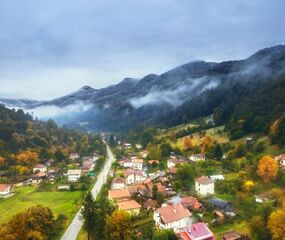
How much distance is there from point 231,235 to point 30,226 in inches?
859

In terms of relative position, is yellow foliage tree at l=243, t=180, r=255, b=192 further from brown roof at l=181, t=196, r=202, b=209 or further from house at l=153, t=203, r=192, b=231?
house at l=153, t=203, r=192, b=231

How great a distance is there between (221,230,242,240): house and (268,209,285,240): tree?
11.3ft

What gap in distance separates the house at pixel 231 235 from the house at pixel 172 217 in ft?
17.9

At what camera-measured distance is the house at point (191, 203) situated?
4475cm

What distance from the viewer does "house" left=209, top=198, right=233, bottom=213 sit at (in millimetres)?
42719

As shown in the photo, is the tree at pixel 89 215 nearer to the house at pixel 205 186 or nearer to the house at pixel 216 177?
the house at pixel 205 186

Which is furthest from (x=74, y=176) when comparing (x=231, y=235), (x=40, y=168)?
(x=231, y=235)

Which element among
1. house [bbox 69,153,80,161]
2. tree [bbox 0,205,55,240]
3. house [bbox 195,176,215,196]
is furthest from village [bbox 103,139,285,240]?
house [bbox 69,153,80,161]

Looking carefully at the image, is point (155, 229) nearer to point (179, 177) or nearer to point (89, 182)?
point (179, 177)

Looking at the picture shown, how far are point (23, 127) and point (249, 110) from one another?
231 feet

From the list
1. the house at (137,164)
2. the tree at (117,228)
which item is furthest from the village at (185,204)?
the house at (137,164)

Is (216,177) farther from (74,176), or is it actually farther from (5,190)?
(5,190)

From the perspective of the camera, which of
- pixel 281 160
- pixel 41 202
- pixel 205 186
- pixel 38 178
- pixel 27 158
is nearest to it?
pixel 205 186

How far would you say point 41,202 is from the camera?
56156mm
